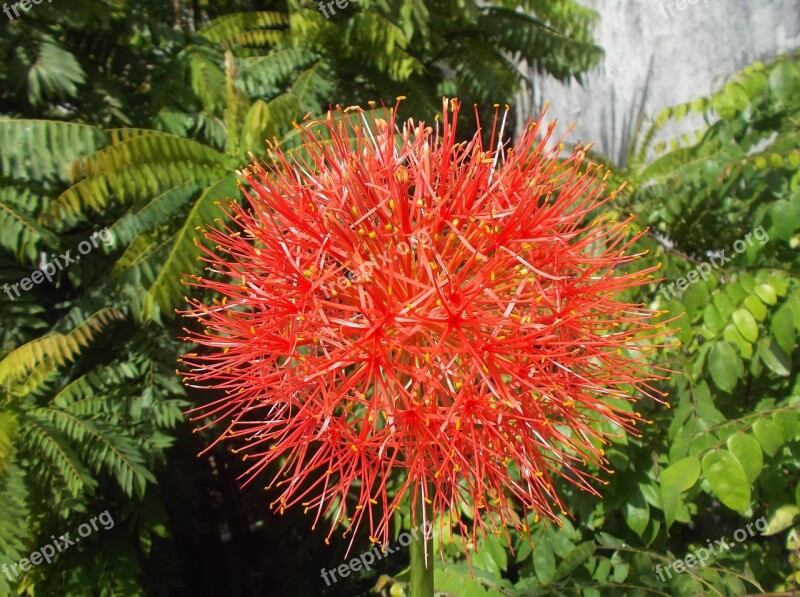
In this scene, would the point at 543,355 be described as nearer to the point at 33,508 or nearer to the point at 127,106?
the point at 33,508

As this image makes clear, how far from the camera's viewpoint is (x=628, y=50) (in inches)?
117

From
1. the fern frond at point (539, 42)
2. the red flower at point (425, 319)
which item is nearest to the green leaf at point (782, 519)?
the red flower at point (425, 319)

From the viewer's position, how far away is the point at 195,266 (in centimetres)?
184

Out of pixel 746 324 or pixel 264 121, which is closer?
pixel 746 324

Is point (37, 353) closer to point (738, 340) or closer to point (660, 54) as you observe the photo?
point (738, 340)

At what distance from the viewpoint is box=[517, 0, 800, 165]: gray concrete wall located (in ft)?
7.39

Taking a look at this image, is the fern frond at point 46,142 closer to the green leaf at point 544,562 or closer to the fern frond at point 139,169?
the fern frond at point 139,169

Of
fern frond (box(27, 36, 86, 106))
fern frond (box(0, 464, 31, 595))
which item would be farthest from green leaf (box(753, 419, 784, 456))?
fern frond (box(27, 36, 86, 106))

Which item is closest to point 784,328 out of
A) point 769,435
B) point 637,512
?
point 769,435

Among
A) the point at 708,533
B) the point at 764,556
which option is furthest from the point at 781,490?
the point at 708,533

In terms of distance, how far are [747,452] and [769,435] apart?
3.0 inches

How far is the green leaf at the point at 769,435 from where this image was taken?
1.21 metres

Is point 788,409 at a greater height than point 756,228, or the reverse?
point 756,228

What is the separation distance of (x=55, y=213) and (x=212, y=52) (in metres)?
1.03
